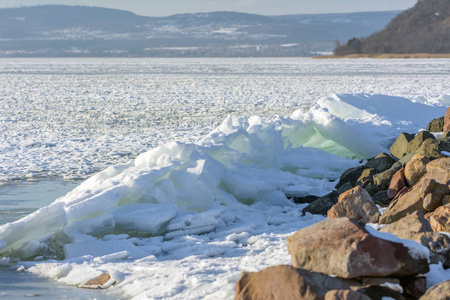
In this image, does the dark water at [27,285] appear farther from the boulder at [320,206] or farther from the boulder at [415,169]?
the boulder at [415,169]

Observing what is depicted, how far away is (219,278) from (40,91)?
58.2 ft

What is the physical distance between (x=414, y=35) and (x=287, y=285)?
99654mm

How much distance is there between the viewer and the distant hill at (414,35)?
287ft

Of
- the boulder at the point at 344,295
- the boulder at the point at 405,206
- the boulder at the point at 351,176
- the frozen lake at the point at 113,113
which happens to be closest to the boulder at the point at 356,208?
the boulder at the point at 405,206

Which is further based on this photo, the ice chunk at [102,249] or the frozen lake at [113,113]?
the frozen lake at [113,113]

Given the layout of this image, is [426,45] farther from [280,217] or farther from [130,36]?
[130,36]

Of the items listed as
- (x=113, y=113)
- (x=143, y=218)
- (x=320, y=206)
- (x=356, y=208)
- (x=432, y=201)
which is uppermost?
(x=432, y=201)

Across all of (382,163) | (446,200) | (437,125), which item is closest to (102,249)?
(446,200)

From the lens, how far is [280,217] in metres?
5.64

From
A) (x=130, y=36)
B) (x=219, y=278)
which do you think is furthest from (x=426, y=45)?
(x=130, y=36)

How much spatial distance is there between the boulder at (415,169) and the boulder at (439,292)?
92.3 inches

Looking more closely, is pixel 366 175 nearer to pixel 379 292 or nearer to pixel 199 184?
pixel 199 184

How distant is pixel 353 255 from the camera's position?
312cm

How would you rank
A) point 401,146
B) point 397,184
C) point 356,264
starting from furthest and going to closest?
point 401,146 < point 397,184 < point 356,264
